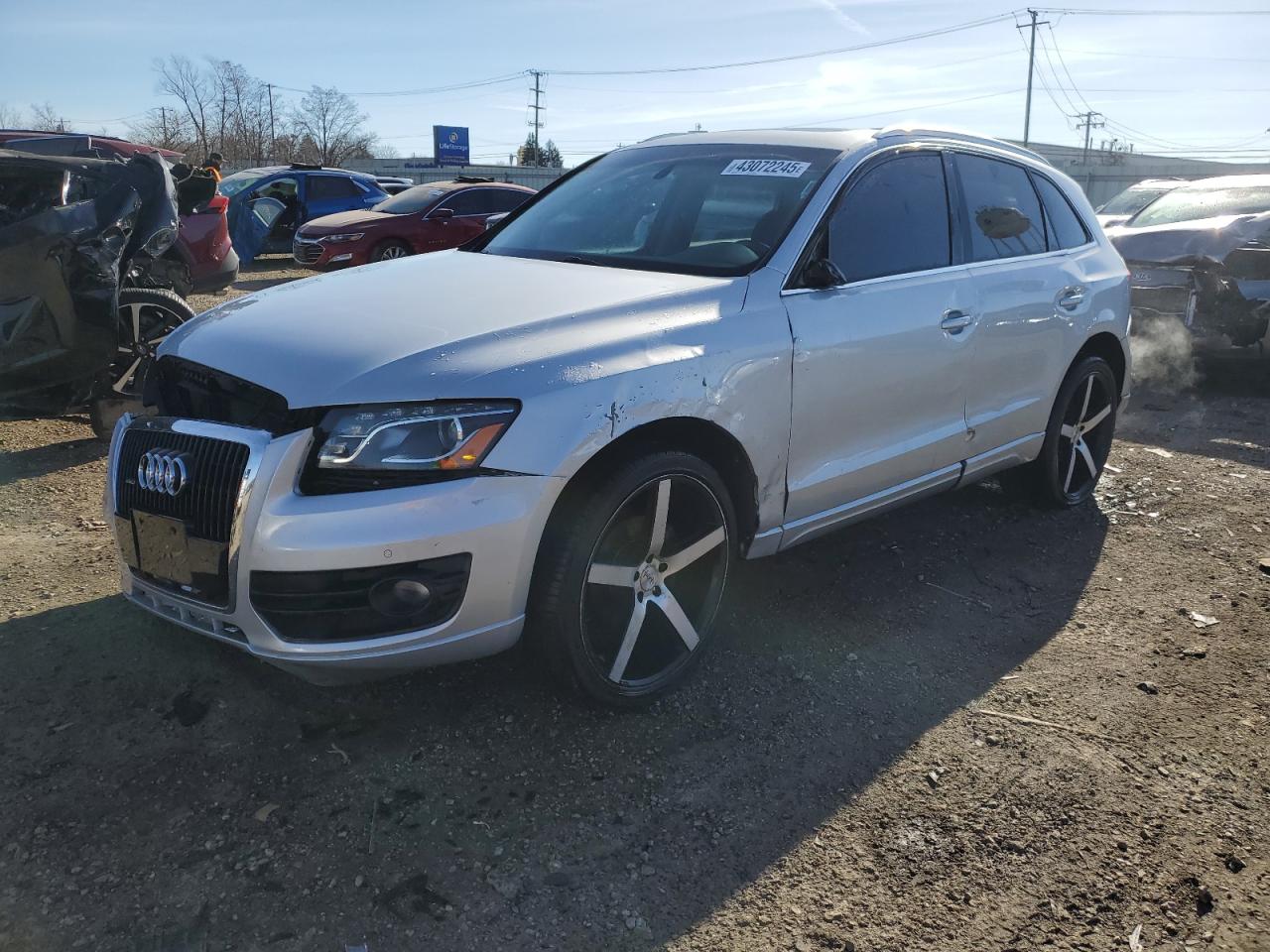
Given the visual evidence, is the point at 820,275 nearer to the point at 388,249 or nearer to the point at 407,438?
the point at 407,438

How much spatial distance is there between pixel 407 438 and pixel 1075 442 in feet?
12.2

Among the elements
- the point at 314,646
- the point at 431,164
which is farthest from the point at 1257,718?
the point at 431,164

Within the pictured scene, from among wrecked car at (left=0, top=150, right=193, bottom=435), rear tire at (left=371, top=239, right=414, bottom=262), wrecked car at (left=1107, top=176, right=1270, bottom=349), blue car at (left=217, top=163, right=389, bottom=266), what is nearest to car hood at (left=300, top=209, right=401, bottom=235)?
rear tire at (left=371, top=239, right=414, bottom=262)

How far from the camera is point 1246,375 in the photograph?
8.63 m

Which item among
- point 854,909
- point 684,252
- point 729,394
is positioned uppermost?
point 684,252

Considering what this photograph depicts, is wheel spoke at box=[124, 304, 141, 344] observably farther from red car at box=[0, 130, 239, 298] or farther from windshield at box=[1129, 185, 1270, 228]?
windshield at box=[1129, 185, 1270, 228]

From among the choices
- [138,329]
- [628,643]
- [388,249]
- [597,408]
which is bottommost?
[628,643]

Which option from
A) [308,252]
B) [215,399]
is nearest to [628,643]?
[215,399]

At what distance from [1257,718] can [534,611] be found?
239cm

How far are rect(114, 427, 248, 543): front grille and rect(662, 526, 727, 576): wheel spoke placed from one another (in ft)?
4.12

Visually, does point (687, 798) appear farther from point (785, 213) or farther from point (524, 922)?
point (785, 213)

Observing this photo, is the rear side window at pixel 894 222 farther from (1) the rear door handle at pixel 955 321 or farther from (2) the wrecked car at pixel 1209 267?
(2) the wrecked car at pixel 1209 267

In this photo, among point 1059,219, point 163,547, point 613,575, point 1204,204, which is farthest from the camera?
point 1204,204

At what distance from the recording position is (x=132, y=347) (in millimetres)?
5668
